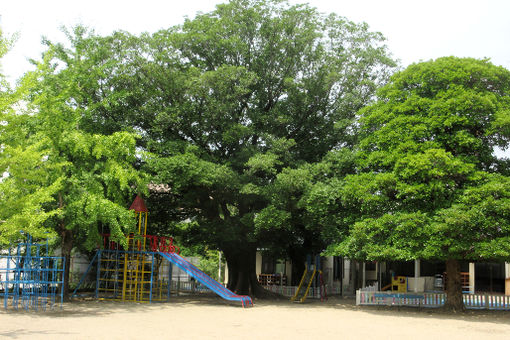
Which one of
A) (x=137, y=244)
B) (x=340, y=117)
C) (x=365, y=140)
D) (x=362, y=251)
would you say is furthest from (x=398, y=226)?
(x=137, y=244)

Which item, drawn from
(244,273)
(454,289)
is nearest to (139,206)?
(244,273)

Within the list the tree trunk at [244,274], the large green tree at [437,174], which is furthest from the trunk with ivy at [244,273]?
the large green tree at [437,174]

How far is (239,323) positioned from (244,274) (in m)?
11.3

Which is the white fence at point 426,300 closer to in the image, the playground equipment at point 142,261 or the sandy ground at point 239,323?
the sandy ground at point 239,323

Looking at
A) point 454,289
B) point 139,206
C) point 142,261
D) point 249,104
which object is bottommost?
point 454,289

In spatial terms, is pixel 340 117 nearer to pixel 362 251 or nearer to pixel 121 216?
pixel 362 251

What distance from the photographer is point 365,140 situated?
21.7 m

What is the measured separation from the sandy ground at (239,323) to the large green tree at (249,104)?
16.5 ft

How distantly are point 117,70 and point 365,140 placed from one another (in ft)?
39.3

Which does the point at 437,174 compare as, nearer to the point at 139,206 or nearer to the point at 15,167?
the point at 139,206

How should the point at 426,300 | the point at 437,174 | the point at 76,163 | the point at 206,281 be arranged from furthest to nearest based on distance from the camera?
1. the point at 206,281
2. the point at 426,300
3. the point at 76,163
4. the point at 437,174

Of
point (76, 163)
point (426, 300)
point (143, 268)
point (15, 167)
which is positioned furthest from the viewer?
point (143, 268)

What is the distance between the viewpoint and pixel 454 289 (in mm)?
20375

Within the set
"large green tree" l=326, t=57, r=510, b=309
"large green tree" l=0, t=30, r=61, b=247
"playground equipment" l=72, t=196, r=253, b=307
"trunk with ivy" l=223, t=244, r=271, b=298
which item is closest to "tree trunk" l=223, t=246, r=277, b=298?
"trunk with ivy" l=223, t=244, r=271, b=298
